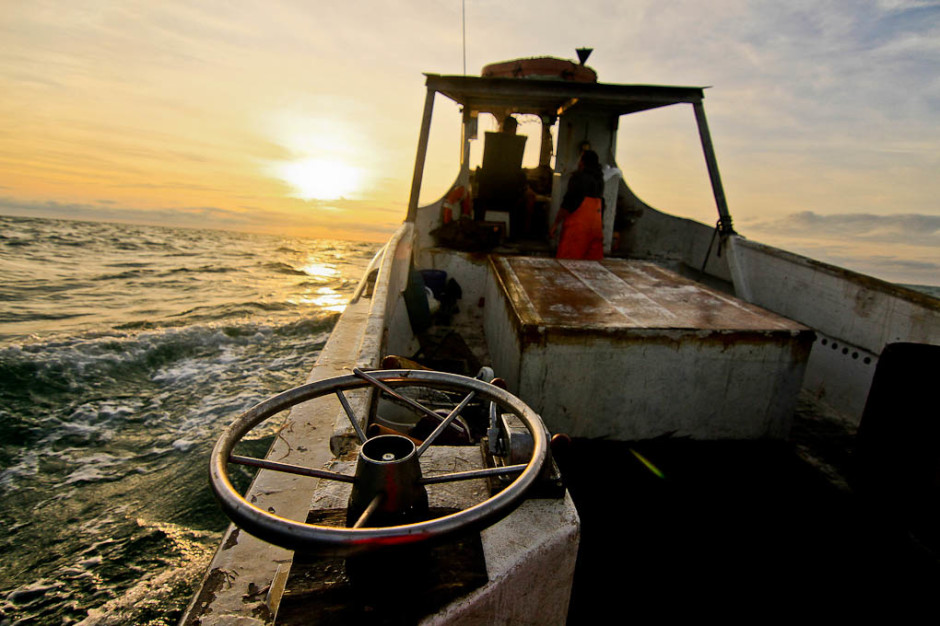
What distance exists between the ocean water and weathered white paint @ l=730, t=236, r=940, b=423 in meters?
5.26

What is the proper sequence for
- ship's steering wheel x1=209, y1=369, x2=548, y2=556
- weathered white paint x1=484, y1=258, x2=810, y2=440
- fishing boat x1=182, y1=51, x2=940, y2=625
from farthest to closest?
weathered white paint x1=484, y1=258, x2=810, y2=440, fishing boat x1=182, y1=51, x2=940, y2=625, ship's steering wheel x1=209, y1=369, x2=548, y2=556

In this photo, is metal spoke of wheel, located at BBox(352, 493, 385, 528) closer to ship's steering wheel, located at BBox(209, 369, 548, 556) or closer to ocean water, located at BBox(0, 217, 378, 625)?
ship's steering wheel, located at BBox(209, 369, 548, 556)

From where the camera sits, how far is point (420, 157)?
6672mm

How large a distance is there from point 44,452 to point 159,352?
3044 mm

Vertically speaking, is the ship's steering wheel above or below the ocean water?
above

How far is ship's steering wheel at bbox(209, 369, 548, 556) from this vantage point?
0.77m

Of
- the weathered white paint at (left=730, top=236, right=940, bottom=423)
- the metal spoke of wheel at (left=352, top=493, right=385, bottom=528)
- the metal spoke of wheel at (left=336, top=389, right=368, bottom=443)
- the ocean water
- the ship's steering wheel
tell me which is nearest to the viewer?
the ship's steering wheel

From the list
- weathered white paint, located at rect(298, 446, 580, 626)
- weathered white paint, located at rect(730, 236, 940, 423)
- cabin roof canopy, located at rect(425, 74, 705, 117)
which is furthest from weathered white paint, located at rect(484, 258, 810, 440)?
cabin roof canopy, located at rect(425, 74, 705, 117)

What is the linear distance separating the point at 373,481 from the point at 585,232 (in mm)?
5423

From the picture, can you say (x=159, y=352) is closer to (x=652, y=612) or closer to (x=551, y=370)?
(x=551, y=370)

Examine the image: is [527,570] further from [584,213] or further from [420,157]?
[420,157]

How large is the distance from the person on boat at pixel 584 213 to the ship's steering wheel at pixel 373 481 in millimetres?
4843

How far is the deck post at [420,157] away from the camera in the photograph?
6.49 m

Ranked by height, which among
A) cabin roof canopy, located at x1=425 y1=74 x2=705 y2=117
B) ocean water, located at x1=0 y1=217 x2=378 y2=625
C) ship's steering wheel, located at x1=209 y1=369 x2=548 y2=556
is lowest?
ocean water, located at x1=0 y1=217 x2=378 y2=625
